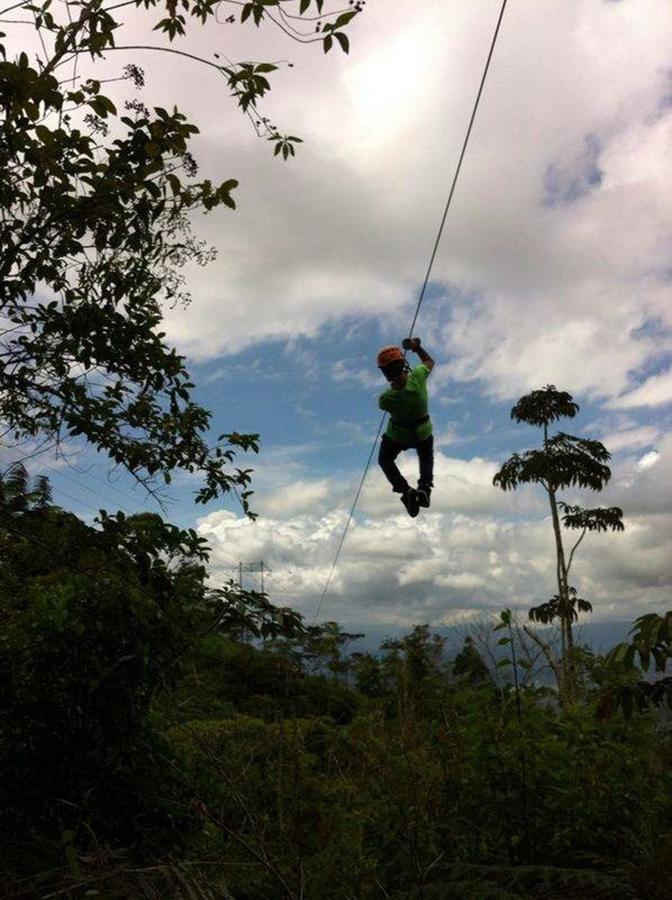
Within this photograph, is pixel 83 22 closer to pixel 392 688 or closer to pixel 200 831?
pixel 200 831

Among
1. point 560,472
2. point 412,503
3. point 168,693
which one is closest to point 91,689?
point 168,693

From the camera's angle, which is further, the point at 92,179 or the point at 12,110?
the point at 92,179

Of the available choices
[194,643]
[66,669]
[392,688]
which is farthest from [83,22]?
[392,688]

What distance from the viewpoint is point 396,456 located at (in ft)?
23.0

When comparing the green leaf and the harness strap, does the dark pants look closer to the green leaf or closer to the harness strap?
the harness strap

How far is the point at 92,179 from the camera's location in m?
3.36

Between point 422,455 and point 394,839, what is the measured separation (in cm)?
361

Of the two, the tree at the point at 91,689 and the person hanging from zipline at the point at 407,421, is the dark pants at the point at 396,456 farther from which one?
the tree at the point at 91,689

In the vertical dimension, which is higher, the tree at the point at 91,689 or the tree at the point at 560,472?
the tree at the point at 560,472

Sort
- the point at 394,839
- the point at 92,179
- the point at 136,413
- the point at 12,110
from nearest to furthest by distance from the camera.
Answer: the point at 12,110, the point at 92,179, the point at 136,413, the point at 394,839

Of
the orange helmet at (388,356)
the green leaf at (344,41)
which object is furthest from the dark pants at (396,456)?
the green leaf at (344,41)

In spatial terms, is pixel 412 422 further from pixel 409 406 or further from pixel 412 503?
pixel 412 503

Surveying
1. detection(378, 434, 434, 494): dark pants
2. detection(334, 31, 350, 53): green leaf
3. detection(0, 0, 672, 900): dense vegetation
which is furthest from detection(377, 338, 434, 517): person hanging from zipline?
detection(334, 31, 350, 53): green leaf

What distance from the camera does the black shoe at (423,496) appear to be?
6.81m
